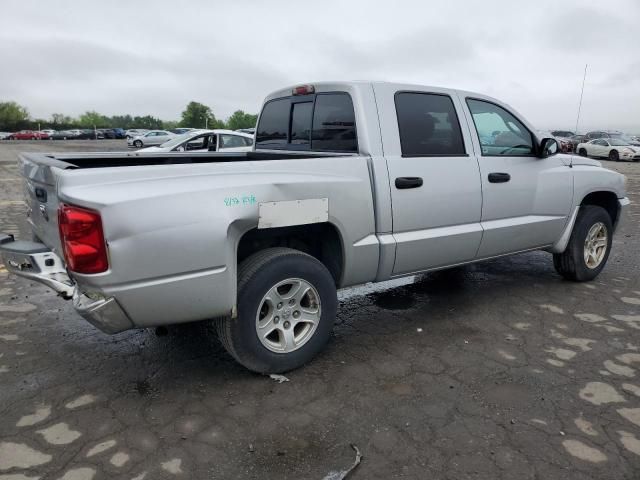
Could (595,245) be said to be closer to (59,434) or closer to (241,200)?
(241,200)

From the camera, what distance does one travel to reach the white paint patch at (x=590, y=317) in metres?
4.25

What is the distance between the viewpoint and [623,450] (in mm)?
2543

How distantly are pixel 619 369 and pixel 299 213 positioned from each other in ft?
7.84

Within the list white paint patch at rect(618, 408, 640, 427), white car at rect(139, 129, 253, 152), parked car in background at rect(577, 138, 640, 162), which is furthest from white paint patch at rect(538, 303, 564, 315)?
parked car in background at rect(577, 138, 640, 162)

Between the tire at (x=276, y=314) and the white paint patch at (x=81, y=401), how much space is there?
2.71 feet

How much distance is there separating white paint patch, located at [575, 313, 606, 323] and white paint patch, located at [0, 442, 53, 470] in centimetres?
400

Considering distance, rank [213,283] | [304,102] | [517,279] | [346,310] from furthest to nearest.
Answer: [517,279]
[346,310]
[304,102]
[213,283]

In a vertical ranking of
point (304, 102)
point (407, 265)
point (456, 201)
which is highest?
point (304, 102)

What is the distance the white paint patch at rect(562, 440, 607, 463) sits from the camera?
8.14ft

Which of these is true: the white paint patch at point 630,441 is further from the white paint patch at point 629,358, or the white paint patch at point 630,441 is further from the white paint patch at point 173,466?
the white paint patch at point 173,466

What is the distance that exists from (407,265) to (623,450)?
175 cm

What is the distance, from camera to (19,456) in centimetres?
248

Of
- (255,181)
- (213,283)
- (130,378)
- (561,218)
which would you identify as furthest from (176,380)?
(561,218)

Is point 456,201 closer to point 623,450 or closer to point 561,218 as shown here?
point 561,218
